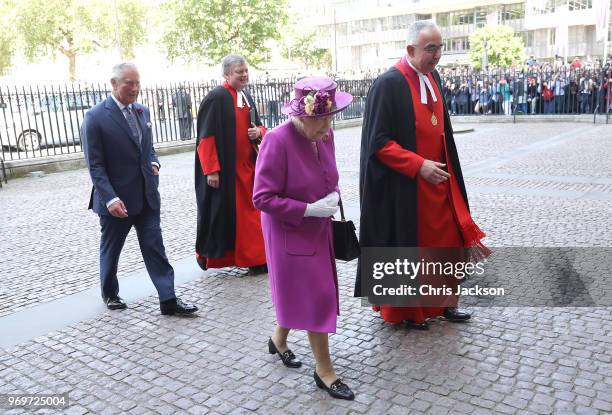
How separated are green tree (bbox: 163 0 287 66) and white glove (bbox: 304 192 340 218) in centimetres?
3298

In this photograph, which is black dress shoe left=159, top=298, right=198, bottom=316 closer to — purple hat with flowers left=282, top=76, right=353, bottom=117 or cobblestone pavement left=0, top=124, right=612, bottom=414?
cobblestone pavement left=0, top=124, right=612, bottom=414

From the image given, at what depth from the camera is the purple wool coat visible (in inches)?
118

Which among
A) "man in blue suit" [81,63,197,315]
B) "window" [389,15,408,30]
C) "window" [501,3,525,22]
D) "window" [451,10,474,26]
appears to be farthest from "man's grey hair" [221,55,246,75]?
"window" [389,15,408,30]

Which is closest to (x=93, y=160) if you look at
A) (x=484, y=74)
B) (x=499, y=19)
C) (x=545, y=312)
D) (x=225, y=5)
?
(x=545, y=312)

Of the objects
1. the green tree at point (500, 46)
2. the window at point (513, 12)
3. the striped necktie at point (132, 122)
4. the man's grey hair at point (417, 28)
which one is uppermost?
the window at point (513, 12)

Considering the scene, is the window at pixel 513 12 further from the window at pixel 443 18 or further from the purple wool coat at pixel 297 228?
the purple wool coat at pixel 297 228

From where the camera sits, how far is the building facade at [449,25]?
5512 cm

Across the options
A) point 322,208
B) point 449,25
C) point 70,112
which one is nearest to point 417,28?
point 322,208

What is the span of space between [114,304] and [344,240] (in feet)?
7.64

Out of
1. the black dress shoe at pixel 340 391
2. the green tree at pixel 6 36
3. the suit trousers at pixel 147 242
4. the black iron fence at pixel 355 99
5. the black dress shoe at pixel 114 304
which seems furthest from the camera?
the green tree at pixel 6 36

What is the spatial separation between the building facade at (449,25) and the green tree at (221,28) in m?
17.6

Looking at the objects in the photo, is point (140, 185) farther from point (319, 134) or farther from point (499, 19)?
point (499, 19)

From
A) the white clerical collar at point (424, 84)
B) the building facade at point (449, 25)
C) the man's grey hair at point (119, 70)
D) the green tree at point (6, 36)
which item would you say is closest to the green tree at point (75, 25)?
the green tree at point (6, 36)

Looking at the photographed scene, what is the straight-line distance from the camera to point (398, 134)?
3.75 metres
